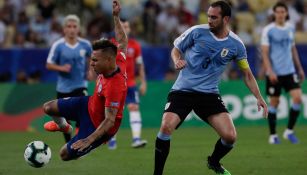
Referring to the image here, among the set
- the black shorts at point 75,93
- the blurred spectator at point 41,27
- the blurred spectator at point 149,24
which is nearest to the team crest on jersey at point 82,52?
the black shorts at point 75,93

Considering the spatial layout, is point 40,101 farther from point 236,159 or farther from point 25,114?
point 236,159

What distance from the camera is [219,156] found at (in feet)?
38.0

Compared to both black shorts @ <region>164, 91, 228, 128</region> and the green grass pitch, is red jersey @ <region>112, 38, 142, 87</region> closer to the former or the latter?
the green grass pitch

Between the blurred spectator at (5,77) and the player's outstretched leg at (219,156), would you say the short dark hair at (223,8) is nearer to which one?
the player's outstretched leg at (219,156)

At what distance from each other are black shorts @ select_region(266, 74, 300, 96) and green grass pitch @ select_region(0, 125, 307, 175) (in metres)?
1.12

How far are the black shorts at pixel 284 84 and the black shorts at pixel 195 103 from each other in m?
6.13

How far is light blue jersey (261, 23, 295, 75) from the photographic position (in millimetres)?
17172

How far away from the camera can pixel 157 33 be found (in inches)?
973

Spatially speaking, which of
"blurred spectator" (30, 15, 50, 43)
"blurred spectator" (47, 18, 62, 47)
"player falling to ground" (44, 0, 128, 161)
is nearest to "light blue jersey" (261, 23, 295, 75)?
"player falling to ground" (44, 0, 128, 161)

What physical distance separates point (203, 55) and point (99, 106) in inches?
63.7

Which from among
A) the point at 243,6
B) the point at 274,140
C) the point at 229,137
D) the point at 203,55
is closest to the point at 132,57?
the point at 274,140

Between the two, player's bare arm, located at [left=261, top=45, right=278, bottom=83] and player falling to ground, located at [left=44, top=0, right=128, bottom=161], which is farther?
player's bare arm, located at [left=261, top=45, right=278, bottom=83]

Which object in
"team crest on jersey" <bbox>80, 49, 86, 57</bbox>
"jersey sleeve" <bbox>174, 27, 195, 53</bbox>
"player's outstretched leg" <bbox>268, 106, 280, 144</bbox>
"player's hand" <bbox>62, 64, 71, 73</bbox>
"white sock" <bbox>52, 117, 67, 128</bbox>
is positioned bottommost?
"player's outstretched leg" <bbox>268, 106, 280, 144</bbox>

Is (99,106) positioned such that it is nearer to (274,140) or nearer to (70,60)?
(70,60)
